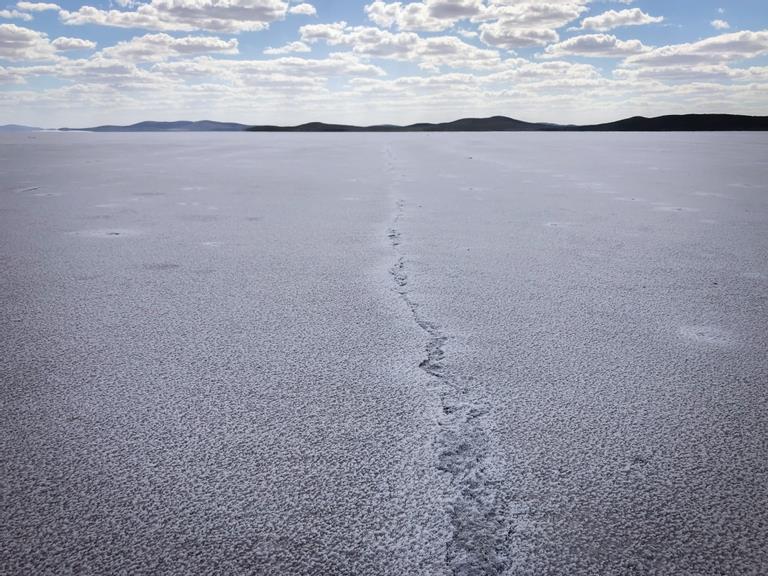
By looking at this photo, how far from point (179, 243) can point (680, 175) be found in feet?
40.3

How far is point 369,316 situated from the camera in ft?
11.3

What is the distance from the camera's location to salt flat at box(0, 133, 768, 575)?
5.13 ft

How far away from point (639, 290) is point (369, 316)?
199cm

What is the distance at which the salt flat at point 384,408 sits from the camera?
61.6 inches

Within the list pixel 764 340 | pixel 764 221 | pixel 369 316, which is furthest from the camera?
pixel 764 221

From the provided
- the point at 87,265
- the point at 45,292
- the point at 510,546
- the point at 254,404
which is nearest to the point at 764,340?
the point at 510,546

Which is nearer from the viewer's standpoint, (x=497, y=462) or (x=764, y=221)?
(x=497, y=462)

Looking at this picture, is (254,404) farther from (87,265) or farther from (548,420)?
Answer: (87,265)

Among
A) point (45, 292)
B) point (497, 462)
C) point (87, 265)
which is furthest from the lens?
point (87, 265)

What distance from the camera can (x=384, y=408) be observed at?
7.55 ft

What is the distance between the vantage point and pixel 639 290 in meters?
4.02

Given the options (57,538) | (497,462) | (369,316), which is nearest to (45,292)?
(369,316)

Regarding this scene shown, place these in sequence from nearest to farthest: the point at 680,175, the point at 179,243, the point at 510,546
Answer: the point at 510,546
the point at 179,243
the point at 680,175

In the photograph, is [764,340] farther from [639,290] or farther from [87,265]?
[87,265]
